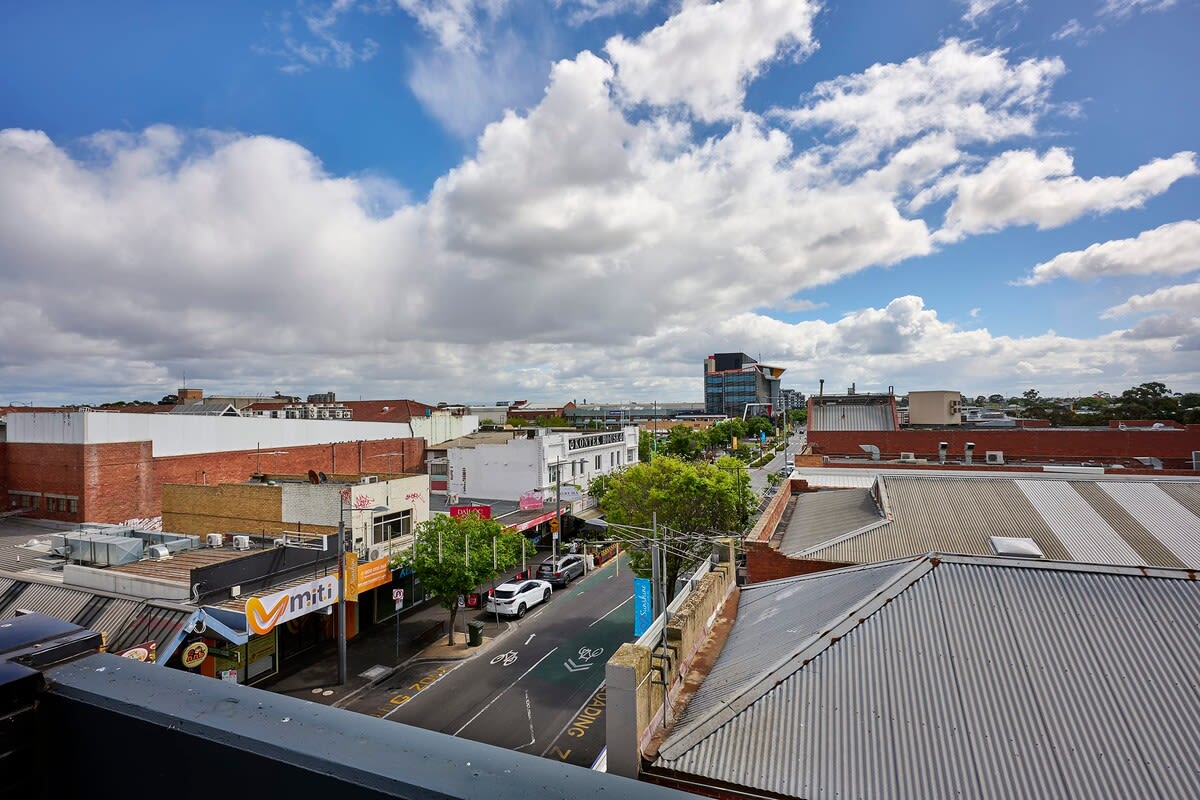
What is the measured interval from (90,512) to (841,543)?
119 feet

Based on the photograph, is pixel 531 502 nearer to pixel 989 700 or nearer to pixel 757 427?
pixel 989 700

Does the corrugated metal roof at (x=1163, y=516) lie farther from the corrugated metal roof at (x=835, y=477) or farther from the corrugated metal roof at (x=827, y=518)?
the corrugated metal roof at (x=835, y=477)

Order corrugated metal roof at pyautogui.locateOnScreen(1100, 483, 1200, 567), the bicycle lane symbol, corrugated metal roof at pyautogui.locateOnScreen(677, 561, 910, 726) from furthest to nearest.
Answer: the bicycle lane symbol → corrugated metal roof at pyautogui.locateOnScreen(1100, 483, 1200, 567) → corrugated metal roof at pyautogui.locateOnScreen(677, 561, 910, 726)

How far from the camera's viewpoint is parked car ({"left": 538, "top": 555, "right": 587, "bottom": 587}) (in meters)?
33.0

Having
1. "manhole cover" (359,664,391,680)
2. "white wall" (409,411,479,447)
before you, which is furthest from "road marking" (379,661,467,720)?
"white wall" (409,411,479,447)

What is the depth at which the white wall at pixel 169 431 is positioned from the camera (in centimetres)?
3167

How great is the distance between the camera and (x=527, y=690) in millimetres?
20875

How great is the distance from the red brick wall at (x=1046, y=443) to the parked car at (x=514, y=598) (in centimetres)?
2703

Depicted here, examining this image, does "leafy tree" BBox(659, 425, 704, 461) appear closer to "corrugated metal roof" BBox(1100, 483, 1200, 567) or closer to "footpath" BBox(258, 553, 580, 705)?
"footpath" BBox(258, 553, 580, 705)

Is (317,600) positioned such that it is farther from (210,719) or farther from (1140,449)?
(1140,449)

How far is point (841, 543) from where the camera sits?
17531 mm

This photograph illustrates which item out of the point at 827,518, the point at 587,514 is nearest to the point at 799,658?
the point at 827,518

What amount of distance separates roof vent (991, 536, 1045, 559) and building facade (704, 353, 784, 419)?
136 m

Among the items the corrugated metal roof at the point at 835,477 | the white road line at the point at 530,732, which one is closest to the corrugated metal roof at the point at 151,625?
the white road line at the point at 530,732
